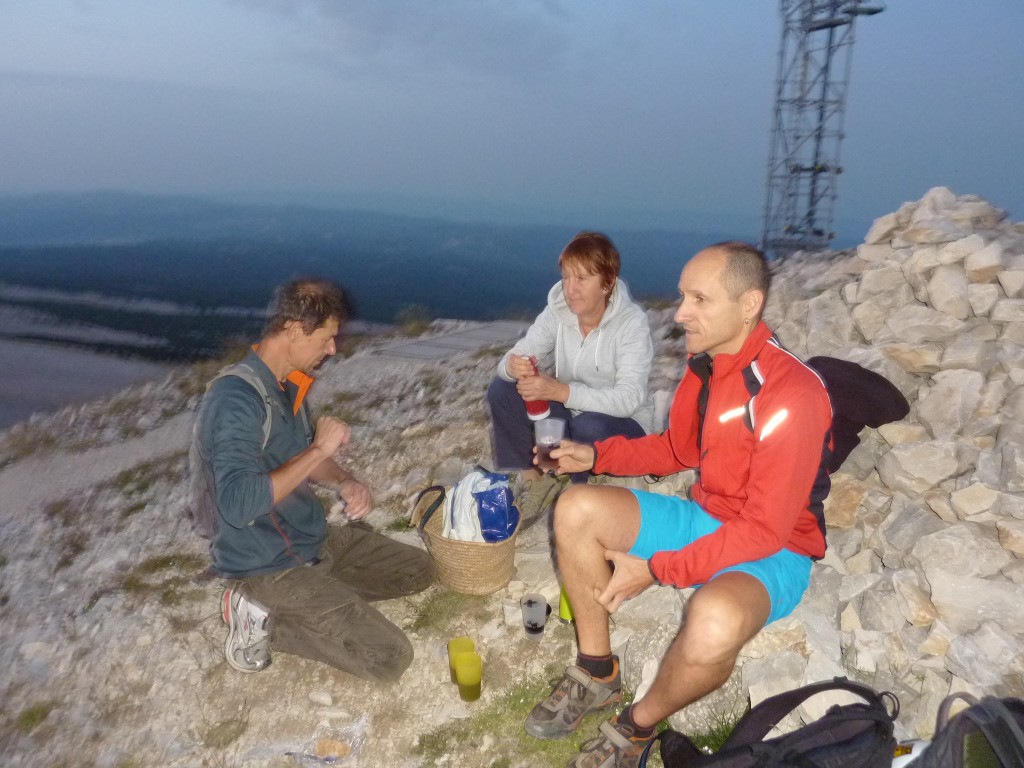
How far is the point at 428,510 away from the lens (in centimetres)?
423

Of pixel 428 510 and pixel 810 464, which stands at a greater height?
pixel 810 464

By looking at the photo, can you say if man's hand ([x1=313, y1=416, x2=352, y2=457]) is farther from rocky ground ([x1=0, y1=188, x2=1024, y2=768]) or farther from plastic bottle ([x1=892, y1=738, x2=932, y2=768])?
plastic bottle ([x1=892, y1=738, x2=932, y2=768])

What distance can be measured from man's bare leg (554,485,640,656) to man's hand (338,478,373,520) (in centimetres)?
103

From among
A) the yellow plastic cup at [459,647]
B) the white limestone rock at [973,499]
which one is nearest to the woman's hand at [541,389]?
the yellow plastic cup at [459,647]

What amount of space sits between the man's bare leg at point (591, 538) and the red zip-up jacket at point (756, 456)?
12.9 inches

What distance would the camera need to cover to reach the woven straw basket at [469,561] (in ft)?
13.0

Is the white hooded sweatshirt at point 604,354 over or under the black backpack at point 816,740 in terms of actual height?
over

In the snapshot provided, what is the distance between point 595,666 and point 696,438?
1089mm

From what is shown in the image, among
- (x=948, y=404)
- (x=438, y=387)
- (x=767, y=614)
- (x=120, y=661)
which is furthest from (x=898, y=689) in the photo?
(x=438, y=387)

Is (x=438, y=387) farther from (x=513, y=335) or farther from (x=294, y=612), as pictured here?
(x=294, y=612)

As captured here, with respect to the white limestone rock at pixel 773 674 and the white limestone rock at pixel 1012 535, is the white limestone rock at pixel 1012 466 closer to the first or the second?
the white limestone rock at pixel 1012 535

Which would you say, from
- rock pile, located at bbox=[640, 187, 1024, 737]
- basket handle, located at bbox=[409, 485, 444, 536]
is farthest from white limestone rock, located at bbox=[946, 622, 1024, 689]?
basket handle, located at bbox=[409, 485, 444, 536]

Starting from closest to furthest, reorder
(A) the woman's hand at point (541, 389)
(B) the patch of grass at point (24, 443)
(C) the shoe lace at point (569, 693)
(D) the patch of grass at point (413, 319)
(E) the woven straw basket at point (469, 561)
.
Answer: (C) the shoe lace at point (569, 693)
(E) the woven straw basket at point (469, 561)
(A) the woman's hand at point (541, 389)
(B) the patch of grass at point (24, 443)
(D) the patch of grass at point (413, 319)

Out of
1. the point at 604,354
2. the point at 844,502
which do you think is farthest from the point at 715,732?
the point at 604,354
